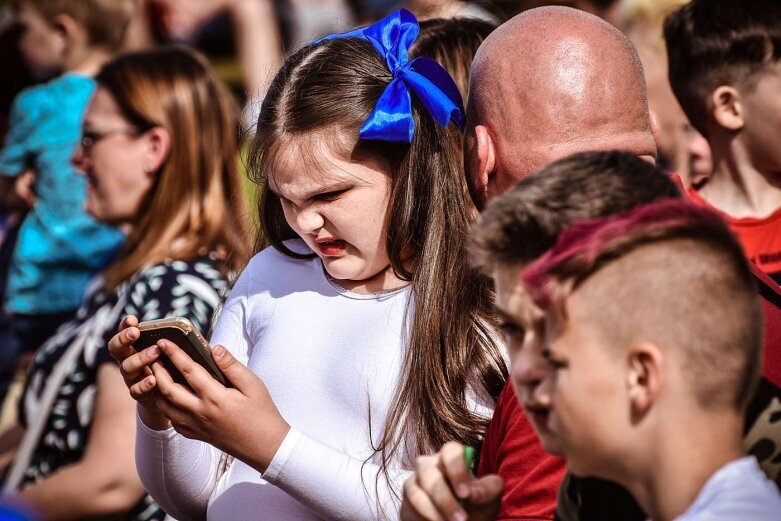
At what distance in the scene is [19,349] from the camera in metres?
4.49

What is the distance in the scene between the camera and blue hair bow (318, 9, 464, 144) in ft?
6.93

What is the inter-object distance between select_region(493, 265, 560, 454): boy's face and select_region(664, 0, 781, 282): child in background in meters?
1.50

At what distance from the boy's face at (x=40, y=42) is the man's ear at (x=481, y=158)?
10.3 feet

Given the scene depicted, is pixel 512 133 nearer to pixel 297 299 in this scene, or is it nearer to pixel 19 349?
pixel 297 299

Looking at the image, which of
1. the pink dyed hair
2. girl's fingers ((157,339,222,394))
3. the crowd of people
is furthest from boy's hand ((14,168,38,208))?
the pink dyed hair

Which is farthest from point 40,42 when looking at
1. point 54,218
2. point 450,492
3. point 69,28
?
point 450,492

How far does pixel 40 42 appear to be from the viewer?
480 cm

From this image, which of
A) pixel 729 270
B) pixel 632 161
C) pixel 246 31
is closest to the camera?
pixel 729 270

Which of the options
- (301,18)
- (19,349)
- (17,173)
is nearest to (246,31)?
(301,18)

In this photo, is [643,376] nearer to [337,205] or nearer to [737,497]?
[737,497]

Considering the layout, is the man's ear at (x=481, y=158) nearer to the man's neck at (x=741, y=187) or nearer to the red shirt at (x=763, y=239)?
the red shirt at (x=763, y=239)

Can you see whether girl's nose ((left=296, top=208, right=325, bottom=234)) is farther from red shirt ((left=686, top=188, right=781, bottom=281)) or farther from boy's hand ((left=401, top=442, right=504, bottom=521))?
red shirt ((left=686, top=188, right=781, bottom=281))

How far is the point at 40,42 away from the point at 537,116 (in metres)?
3.43

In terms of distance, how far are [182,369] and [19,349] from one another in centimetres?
274
